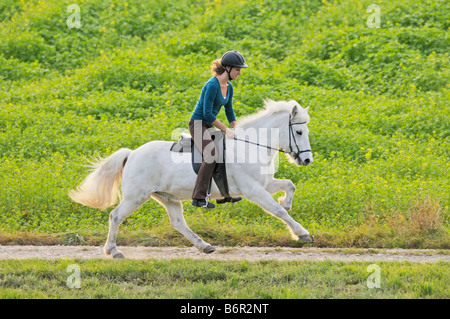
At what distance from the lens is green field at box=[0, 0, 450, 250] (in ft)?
36.5

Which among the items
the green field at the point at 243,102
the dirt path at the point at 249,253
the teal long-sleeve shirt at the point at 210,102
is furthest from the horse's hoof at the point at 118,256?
the teal long-sleeve shirt at the point at 210,102

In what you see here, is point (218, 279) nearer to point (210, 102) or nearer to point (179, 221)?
point (179, 221)

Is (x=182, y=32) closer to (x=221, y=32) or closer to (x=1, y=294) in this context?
(x=221, y=32)

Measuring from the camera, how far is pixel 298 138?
29.3 feet

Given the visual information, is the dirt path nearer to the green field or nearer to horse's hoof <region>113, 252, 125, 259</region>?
horse's hoof <region>113, 252, 125, 259</region>

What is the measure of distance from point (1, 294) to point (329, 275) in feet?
12.4

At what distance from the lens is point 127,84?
17438 mm

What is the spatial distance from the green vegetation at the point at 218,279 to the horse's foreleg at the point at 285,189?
87cm

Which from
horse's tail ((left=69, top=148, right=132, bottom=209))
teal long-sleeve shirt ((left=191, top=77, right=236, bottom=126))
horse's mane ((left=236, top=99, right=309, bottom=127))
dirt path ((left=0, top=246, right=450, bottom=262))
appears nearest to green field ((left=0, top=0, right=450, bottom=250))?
dirt path ((left=0, top=246, right=450, bottom=262))

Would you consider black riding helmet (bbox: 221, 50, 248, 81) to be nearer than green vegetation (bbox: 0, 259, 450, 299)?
No

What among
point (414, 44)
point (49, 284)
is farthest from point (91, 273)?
point (414, 44)

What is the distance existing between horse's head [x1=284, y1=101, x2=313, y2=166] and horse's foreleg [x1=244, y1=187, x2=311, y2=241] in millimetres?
662

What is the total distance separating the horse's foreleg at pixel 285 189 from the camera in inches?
354

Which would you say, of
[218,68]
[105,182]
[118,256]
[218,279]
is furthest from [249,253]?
[218,68]
